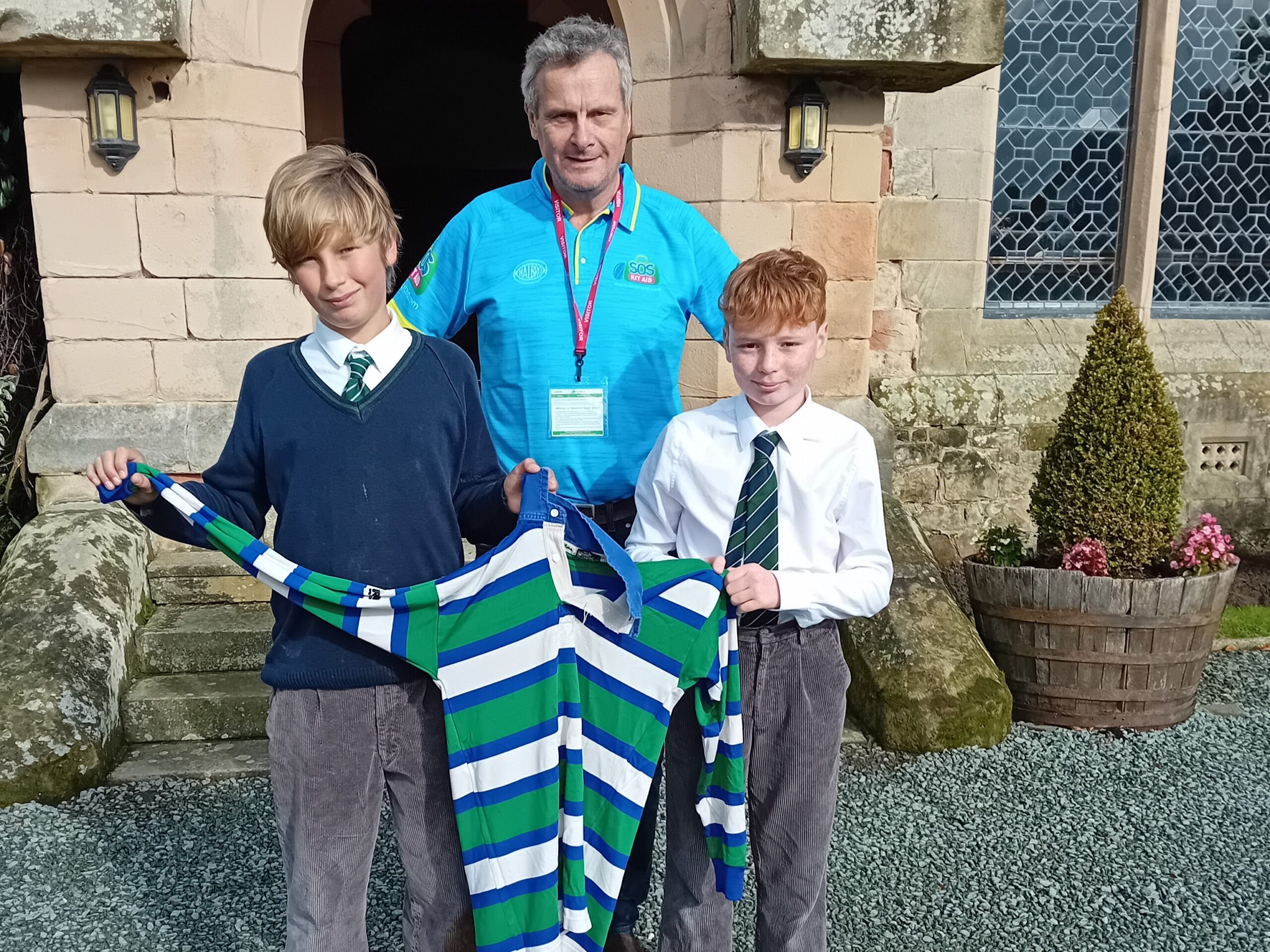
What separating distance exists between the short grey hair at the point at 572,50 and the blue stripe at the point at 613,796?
1.51 m

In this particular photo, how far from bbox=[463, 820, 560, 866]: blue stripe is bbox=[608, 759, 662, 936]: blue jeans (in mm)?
636

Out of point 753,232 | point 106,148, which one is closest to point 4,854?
point 106,148

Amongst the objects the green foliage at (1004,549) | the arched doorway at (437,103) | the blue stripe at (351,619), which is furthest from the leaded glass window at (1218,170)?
the blue stripe at (351,619)

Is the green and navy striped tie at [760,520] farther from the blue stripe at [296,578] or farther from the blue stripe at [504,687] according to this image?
the blue stripe at [296,578]

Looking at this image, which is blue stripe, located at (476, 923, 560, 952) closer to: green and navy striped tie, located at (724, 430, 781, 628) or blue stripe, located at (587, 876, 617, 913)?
blue stripe, located at (587, 876, 617, 913)

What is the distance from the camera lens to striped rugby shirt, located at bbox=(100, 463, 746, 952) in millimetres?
1844

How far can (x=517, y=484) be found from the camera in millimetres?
1909

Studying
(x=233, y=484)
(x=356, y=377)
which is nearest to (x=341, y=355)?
(x=356, y=377)

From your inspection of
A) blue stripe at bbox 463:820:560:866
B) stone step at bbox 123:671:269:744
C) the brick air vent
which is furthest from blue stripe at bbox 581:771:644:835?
the brick air vent

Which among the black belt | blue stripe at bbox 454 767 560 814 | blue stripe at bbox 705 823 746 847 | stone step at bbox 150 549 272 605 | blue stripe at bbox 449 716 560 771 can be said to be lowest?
stone step at bbox 150 549 272 605

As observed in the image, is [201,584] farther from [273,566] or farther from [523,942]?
[523,942]

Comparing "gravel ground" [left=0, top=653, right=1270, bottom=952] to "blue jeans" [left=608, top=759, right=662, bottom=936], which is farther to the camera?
"gravel ground" [left=0, top=653, right=1270, bottom=952]

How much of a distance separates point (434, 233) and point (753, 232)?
16.1 ft

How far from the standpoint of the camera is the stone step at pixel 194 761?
347cm
